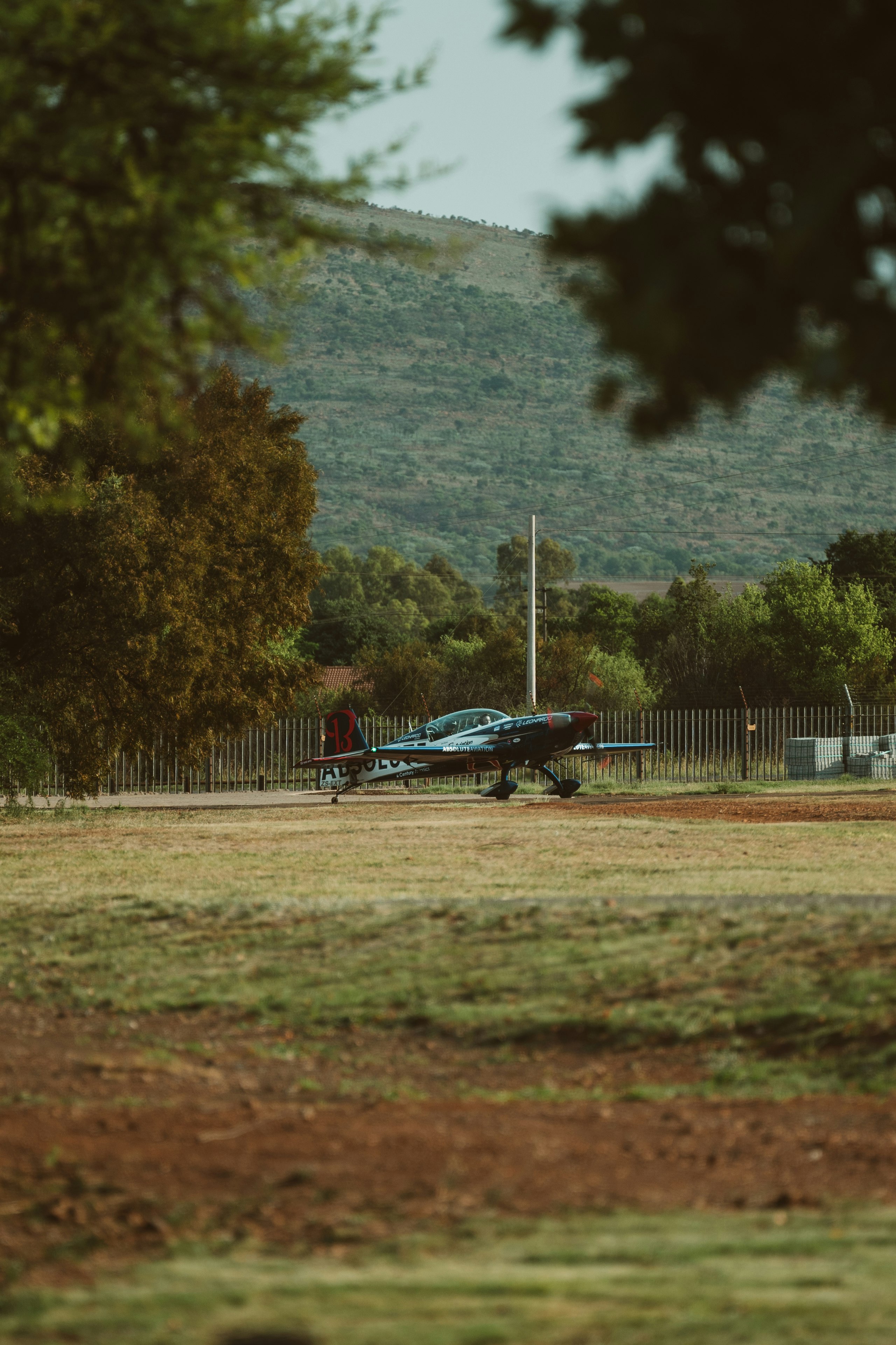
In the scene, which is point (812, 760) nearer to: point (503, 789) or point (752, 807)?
point (503, 789)

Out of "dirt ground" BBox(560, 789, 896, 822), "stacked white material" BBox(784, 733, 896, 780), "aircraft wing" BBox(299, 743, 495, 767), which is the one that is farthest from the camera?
"stacked white material" BBox(784, 733, 896, 780)

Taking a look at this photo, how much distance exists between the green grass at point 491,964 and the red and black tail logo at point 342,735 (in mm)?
19373

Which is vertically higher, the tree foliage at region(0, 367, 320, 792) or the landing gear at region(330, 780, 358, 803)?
the tree foliage at region(0, 367, 320, 792)

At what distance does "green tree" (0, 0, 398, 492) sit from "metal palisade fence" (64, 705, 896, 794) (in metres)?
33.2

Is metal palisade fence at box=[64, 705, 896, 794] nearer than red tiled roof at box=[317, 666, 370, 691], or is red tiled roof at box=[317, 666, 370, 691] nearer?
metal palisade fence at box=[64, 705, 896, 794]

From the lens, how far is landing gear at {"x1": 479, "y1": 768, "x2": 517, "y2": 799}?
3192 centimetres

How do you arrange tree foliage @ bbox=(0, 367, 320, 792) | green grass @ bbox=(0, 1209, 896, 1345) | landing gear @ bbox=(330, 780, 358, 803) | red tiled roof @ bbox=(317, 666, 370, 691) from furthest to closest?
1. red tiled roof @ bbox=(317, 666, 370, 691)
2. landing gear @ bbox=(330, 780, 358, 803)
3. tree foliage @ bbox=(0, 367, 320, 792)
4. green grass @ bbox=(0, 1209, 896, 1345)

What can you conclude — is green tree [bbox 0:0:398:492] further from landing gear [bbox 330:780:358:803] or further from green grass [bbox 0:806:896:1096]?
landing gear [bbox 330:780:358:803]

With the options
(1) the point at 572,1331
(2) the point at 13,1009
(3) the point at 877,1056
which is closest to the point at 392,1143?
(1) the point at 572,1331

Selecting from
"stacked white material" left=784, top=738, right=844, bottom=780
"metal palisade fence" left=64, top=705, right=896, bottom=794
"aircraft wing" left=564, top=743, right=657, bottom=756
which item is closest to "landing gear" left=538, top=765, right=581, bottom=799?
"aircraft wing" left=564, top=743, right=657, bottom=756

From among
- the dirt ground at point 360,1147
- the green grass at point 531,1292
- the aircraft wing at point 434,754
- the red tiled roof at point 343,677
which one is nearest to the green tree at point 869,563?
the red tiled roof at point 343,677

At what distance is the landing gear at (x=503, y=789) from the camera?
105ft

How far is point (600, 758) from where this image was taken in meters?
39.1

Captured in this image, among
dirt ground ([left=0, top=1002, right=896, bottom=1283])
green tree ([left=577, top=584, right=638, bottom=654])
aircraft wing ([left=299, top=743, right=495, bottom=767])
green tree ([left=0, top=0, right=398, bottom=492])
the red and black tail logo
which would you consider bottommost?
dirt ground ([left=0, top=1002, right=896, bottom=1283])
